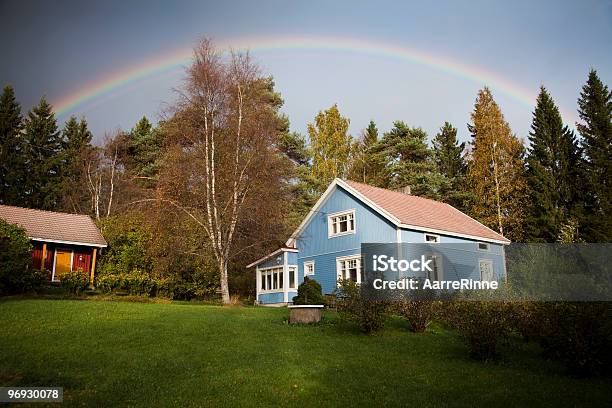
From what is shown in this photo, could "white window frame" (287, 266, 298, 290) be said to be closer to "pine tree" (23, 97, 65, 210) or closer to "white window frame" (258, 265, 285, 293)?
"white window frame" (258, 265, 285, 293)

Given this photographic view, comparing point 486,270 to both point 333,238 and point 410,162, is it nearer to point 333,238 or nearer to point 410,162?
point 333,238

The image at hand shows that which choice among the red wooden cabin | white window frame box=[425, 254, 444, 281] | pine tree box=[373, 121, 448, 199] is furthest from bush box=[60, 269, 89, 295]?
pine tree box=[373, 121, 448, 199]

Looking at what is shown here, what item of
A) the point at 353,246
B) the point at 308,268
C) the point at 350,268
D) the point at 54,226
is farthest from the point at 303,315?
the point at 54,226

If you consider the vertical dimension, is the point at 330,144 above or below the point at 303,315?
above

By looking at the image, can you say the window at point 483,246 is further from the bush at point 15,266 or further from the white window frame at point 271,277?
the bush at point 15,266

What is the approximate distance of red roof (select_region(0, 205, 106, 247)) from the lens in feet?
89.2

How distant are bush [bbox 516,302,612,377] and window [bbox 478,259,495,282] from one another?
1867 cm

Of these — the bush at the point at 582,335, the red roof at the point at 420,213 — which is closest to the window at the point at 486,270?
the red roof at the point at 420,213

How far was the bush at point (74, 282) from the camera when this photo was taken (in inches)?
893

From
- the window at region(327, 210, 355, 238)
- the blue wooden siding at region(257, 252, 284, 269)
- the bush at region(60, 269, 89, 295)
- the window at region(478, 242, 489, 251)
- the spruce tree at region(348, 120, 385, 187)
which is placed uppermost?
the spruce tree at region(348, 120, 385, 187)

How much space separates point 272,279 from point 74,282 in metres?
11.5

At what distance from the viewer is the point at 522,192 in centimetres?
3803

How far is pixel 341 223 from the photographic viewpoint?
28.1 meters

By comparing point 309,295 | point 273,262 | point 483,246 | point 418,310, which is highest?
point 483,246
